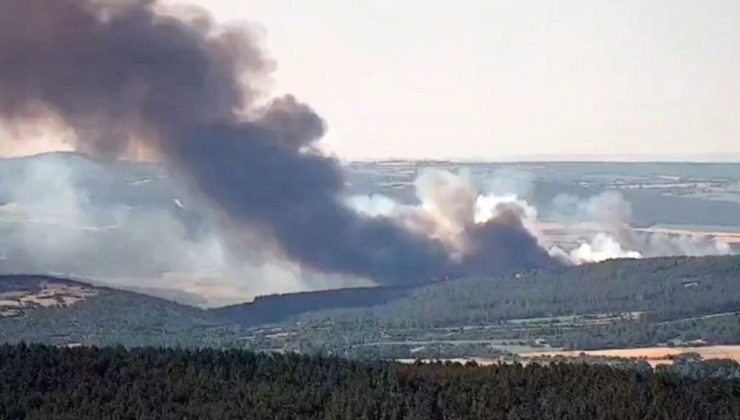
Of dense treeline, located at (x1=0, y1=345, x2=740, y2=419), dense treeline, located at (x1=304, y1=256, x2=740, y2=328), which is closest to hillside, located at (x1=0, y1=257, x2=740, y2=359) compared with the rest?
dense treeline, located at (x1=304, y1=256, x2=740, y2=328)

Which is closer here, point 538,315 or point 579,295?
point 538,315

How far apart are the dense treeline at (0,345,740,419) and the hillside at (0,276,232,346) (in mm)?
26771

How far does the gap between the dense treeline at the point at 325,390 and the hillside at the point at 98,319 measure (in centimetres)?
2677

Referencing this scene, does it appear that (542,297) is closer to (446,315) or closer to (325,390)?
(446,315)

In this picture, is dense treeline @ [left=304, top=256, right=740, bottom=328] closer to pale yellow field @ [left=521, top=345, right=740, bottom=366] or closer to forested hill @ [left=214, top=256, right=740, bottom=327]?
forested hill @ [left=214, top=256, right=740, bottom=327]

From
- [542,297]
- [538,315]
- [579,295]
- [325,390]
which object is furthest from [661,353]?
[325,390]

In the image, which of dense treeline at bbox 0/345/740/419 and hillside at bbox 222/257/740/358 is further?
hillside at bbox 222/257/740/358

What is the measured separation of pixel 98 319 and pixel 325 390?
50.7 meters

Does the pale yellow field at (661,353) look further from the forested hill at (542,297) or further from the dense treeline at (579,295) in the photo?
the forested hill at (542,297)

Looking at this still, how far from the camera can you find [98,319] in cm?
9681

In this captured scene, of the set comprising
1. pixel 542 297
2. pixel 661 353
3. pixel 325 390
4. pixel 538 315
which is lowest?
pixel 661 353

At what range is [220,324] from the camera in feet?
329

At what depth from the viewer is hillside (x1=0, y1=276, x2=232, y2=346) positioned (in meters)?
86.8

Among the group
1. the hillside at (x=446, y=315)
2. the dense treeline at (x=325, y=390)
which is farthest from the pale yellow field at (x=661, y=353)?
the dense treeline at (x=325, y=390)
